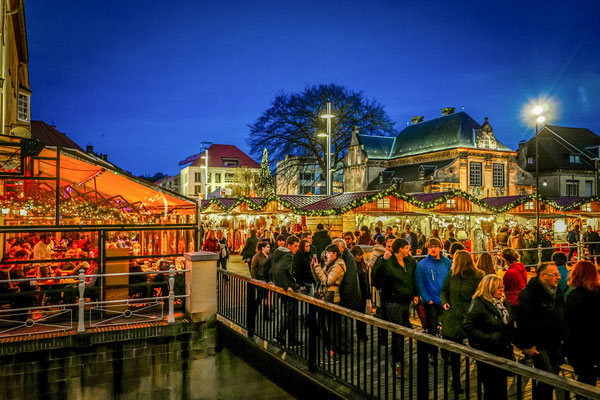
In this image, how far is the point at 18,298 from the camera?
8969 millimetres

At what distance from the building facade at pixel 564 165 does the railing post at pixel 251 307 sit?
51726 mm

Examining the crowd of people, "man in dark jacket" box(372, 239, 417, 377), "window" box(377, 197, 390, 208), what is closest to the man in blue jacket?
the crowd of people

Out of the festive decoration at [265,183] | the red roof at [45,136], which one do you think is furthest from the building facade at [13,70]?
the festive decoration at [265,183]

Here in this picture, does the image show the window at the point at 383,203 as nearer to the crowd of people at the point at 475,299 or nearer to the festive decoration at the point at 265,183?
the crowd of people at the point at 475,299

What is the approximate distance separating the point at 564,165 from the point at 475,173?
498 inches

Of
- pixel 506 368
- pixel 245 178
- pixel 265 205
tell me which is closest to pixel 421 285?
pixel 506 368

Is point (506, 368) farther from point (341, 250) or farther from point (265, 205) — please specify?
point (265, 205)

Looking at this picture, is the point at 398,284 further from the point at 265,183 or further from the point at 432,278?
the point at 265,183

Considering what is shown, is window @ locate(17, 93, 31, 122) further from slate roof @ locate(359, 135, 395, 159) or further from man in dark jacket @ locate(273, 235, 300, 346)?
slate roof @ locate(359, 135, 395, 159)

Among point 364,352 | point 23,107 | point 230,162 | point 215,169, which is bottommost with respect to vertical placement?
point 364,352

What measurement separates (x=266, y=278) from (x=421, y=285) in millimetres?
3614

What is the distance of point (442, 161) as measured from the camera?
156ft

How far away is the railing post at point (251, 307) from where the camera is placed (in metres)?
7.92

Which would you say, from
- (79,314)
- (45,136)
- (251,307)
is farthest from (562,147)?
(79,314)
